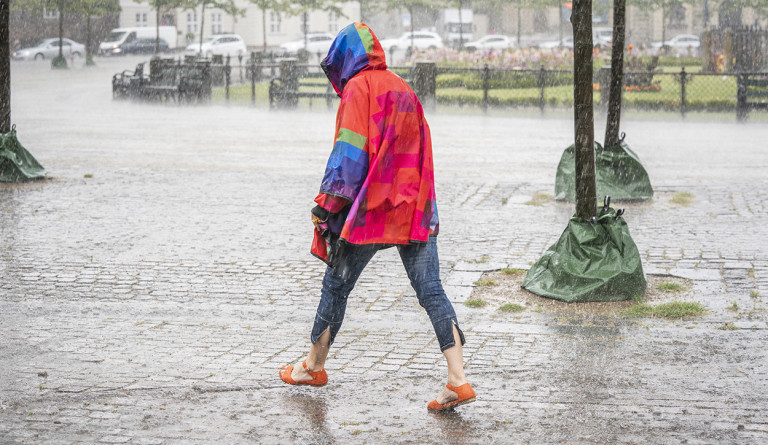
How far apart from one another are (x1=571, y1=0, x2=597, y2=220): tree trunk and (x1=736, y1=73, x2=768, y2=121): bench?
14.8 m

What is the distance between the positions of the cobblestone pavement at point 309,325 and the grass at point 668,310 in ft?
0.29

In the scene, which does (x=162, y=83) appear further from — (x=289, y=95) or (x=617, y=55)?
(x=617, y=55)

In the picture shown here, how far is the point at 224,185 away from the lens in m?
12.6

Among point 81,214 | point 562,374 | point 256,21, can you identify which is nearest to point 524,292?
point 562,374

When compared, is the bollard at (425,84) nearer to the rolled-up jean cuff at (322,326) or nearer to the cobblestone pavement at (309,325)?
the cobblestone pavement at (309,325)

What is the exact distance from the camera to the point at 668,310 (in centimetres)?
686

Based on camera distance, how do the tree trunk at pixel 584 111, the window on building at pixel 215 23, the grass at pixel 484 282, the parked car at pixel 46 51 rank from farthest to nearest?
the window on building at pixel 215 23
the parked car at pixel 46 51
the grass at pixel 484 282
the tree trunk at pixel 584 111

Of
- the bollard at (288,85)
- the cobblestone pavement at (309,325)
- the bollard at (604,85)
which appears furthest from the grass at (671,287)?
the bollard at (288,85)

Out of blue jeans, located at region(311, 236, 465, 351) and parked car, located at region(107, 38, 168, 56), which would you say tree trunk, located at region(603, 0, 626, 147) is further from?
parked car, located at region(107, 38, 168, 56)

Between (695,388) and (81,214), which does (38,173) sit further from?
(695,388)

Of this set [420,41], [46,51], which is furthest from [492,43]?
[46,51]

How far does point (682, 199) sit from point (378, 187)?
24.0 ft

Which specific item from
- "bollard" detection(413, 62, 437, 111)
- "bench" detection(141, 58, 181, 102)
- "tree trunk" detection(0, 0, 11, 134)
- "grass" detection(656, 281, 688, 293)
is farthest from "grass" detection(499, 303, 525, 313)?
"bench" detection(141, 58, 181, 102)

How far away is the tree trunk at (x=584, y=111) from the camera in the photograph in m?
7.40
